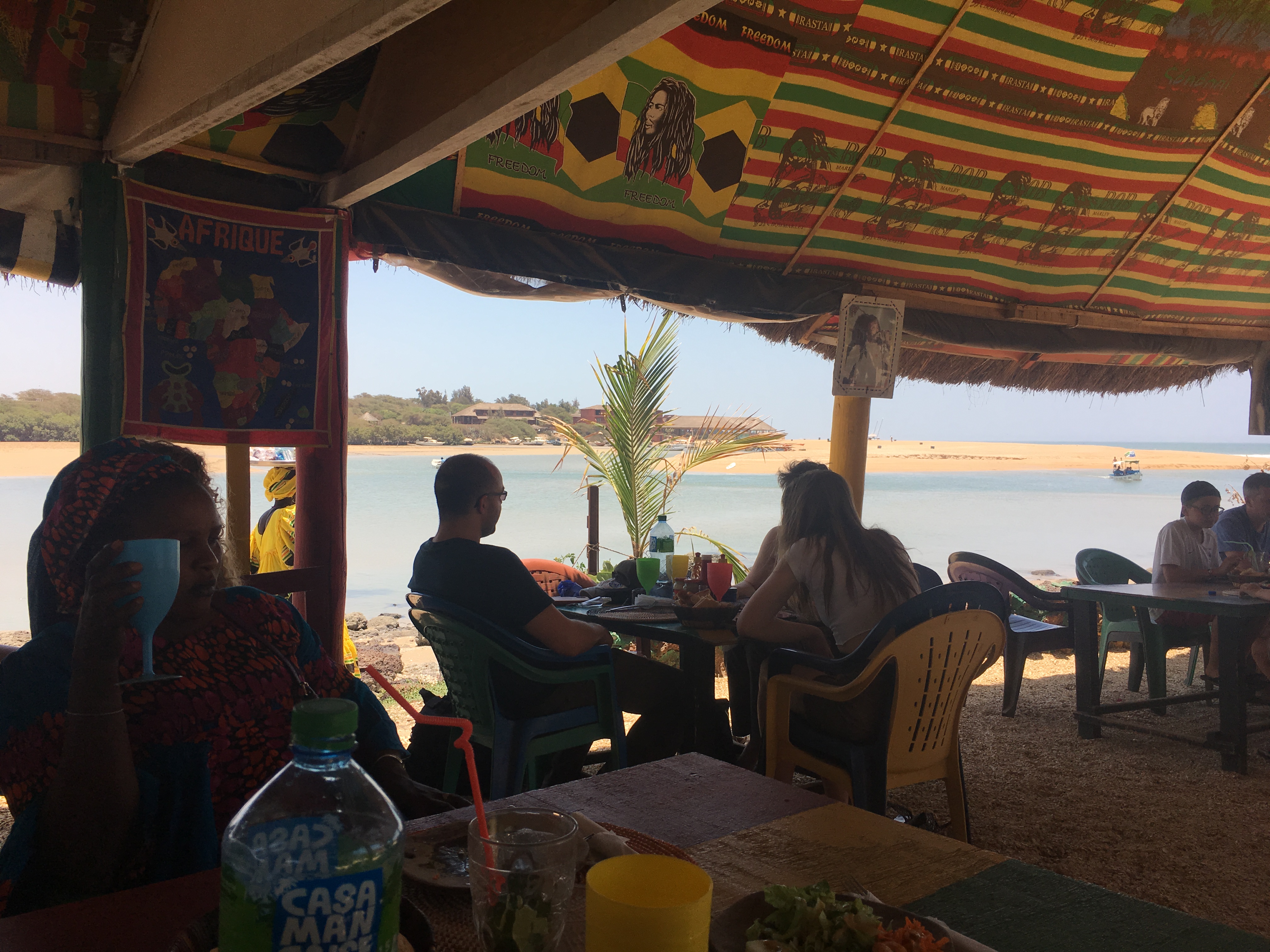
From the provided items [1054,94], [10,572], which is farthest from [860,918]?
[10,572]

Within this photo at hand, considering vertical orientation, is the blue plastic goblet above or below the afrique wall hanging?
below

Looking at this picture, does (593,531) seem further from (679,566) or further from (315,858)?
(315,858)

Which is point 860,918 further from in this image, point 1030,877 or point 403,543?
point 403,543

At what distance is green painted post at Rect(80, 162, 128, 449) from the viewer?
280 cm

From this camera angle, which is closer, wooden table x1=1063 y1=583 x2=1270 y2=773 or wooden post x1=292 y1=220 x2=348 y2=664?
wooden post x1=292 y1=220 x2=348 y2=664

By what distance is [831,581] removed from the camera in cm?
318

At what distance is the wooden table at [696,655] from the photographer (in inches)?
127

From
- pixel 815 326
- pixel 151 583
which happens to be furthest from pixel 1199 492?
pixel 151 583

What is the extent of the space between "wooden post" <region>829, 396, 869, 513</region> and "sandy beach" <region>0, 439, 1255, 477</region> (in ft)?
115

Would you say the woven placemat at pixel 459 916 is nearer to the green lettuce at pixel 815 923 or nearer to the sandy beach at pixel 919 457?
the green lettuce at pixel 815 923

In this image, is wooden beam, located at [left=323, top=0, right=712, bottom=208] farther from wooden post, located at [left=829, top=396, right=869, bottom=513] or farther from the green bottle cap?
wooden post, located at [left=829, top=396, right=869, bottom=513]

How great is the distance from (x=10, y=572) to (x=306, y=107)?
20208 millimetres

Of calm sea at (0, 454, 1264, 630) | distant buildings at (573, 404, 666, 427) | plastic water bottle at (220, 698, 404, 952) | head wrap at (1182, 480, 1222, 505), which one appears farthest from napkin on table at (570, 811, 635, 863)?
calm sea at (0, 454, 1264, 630)

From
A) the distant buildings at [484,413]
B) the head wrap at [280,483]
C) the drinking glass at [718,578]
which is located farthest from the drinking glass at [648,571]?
Answer: the distant buildings at [484,413]
